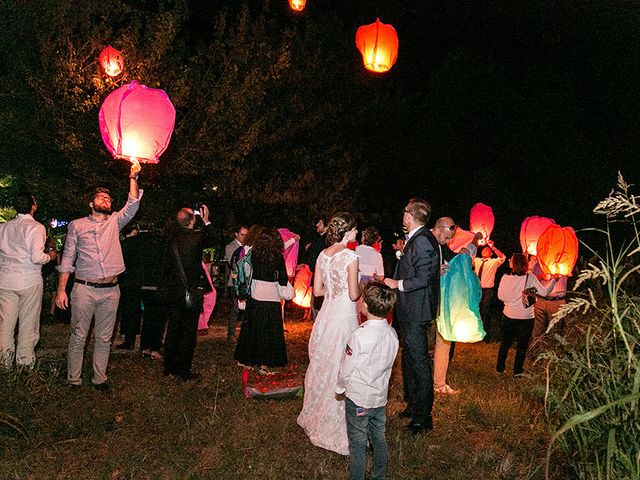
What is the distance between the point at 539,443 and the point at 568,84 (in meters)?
21.1

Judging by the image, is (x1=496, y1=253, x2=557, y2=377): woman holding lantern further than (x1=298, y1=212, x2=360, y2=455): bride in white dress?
Yes

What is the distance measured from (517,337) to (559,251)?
170 cm

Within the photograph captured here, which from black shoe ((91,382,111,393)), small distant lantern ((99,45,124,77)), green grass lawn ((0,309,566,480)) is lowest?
black shoe ((91,382,111,393))

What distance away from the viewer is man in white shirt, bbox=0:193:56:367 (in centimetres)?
674

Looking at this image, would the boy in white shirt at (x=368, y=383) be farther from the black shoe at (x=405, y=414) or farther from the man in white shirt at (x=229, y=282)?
the man in white shirt at (x=229, y=282)

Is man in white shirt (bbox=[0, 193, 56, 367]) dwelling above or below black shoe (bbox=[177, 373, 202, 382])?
above

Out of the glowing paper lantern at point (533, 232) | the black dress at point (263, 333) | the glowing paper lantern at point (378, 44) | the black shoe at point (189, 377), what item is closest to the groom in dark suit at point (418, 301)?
the black dress at point (263, 333)

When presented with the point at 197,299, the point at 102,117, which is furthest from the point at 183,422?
the point at 102,117

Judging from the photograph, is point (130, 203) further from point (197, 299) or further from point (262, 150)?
point (262, 150)

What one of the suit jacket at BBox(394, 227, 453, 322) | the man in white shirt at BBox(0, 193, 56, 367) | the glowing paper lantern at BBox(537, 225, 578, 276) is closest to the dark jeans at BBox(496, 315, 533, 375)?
the glowing paper lantern at BBox(537, 225, 578, 276)

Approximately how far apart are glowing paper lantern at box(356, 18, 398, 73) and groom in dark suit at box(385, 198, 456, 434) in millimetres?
6257

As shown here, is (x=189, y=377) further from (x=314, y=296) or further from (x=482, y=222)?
(x=482, y=222)

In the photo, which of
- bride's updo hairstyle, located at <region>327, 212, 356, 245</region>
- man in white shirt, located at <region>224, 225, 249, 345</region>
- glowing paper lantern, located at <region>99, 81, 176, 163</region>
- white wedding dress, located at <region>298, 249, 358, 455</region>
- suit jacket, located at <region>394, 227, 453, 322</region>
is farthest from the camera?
man in white shirt, located at <region>224, 225, 249, 345</region>

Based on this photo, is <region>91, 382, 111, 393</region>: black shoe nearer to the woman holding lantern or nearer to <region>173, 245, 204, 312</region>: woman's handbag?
<region>173, 245, 204, 312</region>: woman's handbag
